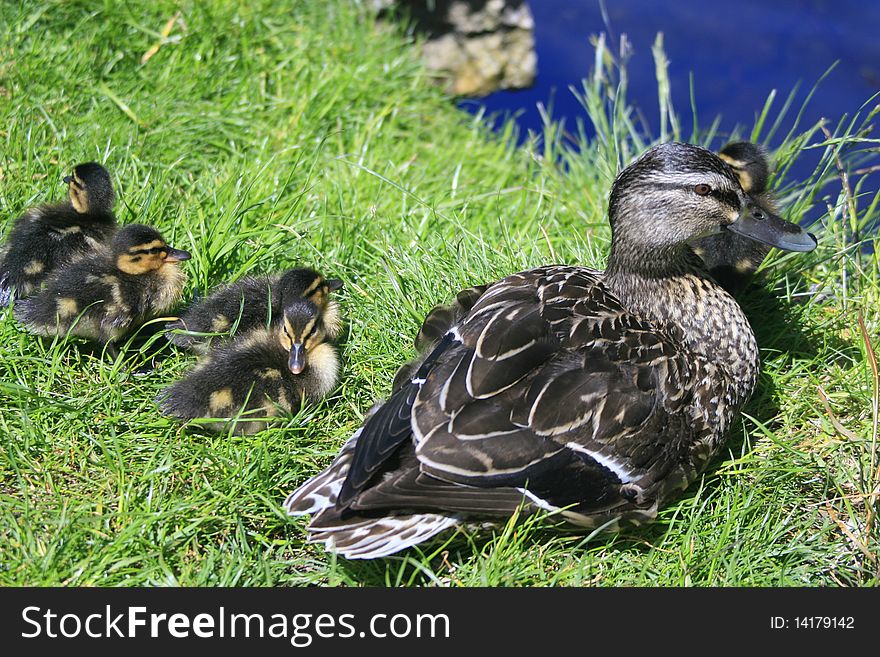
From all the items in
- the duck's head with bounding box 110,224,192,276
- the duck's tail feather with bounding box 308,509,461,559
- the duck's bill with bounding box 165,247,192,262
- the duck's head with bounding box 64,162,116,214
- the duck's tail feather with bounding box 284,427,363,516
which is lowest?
the duck's tail feather with bounding box 308,509,461,559

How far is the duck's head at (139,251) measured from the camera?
3.16 meters

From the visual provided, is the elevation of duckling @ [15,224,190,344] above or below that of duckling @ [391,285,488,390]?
above

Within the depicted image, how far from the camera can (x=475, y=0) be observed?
240 inches

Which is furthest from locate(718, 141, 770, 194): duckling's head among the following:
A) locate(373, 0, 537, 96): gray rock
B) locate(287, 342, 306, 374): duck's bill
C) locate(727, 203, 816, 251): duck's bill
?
locate(373, 0, 537, 96): gray rock

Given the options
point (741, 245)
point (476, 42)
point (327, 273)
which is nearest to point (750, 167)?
point (741, 245)

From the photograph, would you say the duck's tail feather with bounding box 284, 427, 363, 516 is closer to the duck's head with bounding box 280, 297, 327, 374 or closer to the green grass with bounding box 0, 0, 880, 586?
the green grass with bounding box 0, 0, 880, 586

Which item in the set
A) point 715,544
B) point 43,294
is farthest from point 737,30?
point 43,294

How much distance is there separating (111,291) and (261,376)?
1.87ft

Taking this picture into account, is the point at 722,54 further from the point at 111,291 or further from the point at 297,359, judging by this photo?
the point at 111,291

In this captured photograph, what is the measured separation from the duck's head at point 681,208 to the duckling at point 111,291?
146 cm

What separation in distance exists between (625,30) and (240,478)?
4763 mm

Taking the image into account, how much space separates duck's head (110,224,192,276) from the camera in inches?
124

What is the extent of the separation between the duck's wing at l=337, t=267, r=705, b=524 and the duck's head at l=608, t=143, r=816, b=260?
309mm

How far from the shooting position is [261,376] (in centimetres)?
301
